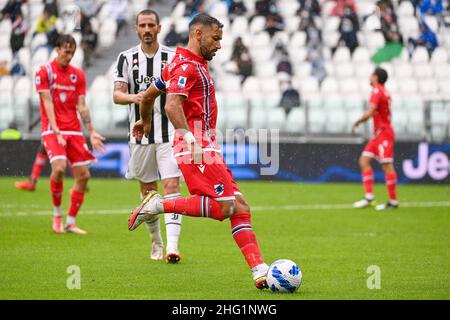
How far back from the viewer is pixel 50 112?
1179cm

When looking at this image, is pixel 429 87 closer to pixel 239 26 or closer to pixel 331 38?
pixel 331 38

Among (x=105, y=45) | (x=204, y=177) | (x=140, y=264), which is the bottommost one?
(x=140, y=264)

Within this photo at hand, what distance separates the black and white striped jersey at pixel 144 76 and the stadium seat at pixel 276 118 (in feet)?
36.8

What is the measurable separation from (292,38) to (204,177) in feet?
55.1

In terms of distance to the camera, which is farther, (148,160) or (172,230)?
(148,160)

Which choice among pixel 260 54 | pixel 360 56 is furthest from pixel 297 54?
pixel 360 56

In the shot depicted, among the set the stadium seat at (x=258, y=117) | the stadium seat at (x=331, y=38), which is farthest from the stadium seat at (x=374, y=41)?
the stadium seat at (x=258, y=117)

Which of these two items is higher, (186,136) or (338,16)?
(338,16)

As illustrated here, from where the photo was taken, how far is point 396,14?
80.3 feet

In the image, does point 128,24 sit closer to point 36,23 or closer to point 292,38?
point 36,23

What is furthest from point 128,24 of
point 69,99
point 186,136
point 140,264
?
point 186,136

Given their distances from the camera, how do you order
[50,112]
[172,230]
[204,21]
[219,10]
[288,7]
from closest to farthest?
[204,21]
[172,230]
[50,112]
[219,10]
[288,7]

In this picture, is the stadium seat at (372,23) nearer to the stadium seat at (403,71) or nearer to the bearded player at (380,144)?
the stadium seat at (403,71)

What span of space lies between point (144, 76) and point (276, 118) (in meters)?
11.5
